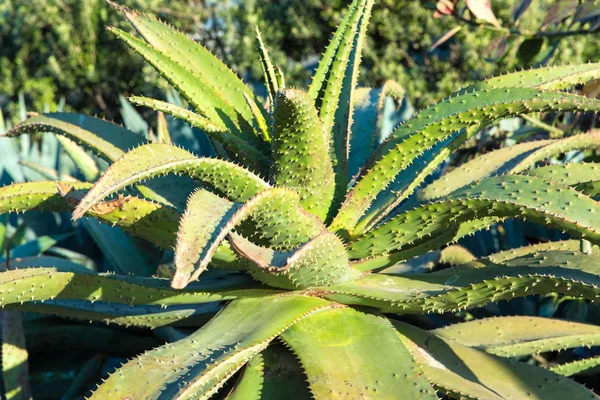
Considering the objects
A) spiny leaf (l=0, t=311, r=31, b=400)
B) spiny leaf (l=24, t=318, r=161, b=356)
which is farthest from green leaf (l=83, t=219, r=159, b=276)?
spiny leaf (l=0, t=311, r=31, b=400)

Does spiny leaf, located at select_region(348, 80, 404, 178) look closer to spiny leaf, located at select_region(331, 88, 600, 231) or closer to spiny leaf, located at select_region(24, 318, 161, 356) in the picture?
spiny leaf, located at select_region(331, 88, 600, 231)

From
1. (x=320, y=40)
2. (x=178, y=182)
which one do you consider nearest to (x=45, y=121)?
(x=178, y=182)

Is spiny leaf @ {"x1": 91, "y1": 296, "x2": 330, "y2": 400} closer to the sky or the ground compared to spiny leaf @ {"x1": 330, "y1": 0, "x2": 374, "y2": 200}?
closer to the ground

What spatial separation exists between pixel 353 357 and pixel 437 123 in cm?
41

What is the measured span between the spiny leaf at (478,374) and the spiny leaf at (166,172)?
0.41 metres

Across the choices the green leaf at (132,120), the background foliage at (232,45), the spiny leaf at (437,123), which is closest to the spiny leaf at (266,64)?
the spiny leaf at (437,123)

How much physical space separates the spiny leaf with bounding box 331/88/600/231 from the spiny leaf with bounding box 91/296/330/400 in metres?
0.19

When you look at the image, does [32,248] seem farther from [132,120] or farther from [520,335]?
[520,335]

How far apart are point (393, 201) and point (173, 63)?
0.47 meters

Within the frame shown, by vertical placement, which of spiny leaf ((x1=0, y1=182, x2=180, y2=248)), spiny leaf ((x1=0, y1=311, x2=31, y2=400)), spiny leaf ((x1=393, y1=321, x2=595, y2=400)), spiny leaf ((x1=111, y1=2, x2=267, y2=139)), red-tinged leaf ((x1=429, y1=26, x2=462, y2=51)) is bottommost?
spiny leaf ((x1=0, y1=311, x2=31, y2=400))

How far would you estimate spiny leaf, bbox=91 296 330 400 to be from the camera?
0.94 metres

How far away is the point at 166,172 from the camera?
957 mm

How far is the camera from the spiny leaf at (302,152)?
1044 millimetres

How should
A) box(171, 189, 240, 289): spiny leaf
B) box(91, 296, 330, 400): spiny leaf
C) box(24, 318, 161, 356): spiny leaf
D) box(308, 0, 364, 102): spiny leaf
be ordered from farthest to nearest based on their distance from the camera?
box(24, 318, 161, 356): spiny leaf, box(308, 0, 364, 102): spiny leaf, box(91, 296, 330, 400): spiny leaf, box(171, 189, 240, 289): spiny leaf
